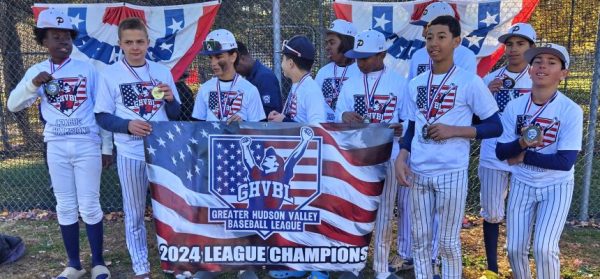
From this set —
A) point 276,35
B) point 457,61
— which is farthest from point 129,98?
point 457,61

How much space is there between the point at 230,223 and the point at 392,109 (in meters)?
A: 1.56

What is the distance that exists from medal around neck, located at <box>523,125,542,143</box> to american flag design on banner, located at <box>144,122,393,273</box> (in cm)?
98

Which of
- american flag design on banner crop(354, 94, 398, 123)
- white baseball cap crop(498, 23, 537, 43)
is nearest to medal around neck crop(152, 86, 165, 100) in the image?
american flag design on banner crop(354, 94, 398, 123)

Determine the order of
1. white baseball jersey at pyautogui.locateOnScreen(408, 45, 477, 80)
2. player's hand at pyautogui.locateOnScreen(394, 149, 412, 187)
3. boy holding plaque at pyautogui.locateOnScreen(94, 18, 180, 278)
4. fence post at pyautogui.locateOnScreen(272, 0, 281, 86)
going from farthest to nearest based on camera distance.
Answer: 1. fence post at pyautogui.locateOnScreen(272, 0, 281, 86)
2. white baseball jersey at pyautogui.locateOnScreen(408, 45, 477, 80)
3. boy holding plaque at pyautogui.locateOnScreen(94, 18, 180, 278)
4. player's hand at pyautogui.locateOnScreen(394, 149, 412, 187)

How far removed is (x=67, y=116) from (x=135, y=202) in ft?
2.94

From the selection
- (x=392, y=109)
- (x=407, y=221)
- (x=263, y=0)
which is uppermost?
(x=263, y=0)

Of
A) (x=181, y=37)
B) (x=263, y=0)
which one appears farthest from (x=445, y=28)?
(x=263, y=0)

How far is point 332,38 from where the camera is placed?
4719 mm

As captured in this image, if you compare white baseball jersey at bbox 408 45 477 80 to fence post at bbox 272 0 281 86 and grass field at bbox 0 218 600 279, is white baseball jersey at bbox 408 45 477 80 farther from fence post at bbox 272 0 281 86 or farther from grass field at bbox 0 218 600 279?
grass field at bbox 0 218 600 279

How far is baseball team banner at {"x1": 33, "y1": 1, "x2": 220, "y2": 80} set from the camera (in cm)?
593

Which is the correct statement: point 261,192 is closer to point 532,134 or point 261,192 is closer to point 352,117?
point 352,117

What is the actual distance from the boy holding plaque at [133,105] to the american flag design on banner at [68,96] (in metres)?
0.28

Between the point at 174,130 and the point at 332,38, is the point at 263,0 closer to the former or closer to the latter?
the point at 332,38

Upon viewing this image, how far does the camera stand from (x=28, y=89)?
158 inches
